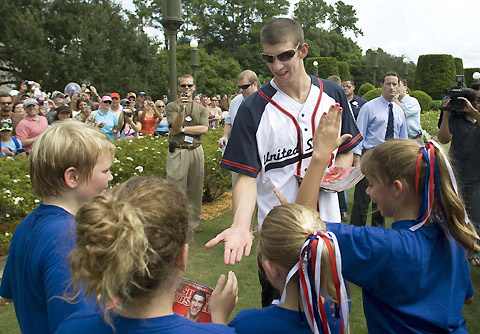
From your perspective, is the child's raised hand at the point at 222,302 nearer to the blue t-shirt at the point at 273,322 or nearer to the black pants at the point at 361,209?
the blue t-shirt at the point at 273,322

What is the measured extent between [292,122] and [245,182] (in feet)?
1.67

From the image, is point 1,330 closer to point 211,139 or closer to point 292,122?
point 292,122

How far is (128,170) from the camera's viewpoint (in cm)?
687

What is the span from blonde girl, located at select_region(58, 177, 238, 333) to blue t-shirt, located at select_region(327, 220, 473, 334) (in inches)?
32.2

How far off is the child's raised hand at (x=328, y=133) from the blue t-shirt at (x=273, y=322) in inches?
33.5

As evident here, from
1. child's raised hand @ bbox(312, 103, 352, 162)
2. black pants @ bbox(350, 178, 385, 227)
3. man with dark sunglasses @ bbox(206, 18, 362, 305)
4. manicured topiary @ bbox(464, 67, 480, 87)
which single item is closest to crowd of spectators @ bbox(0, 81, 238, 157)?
black pants @ bbox(350, 178, 385, 227)

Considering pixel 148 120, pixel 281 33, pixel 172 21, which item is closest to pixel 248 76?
pixel 172 21

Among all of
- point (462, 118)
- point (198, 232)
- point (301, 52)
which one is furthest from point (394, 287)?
point (198, 232)

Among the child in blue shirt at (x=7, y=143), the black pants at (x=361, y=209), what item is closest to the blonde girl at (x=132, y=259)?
the black pants at (x=361, y=209)

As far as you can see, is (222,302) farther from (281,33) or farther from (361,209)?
(361,209)

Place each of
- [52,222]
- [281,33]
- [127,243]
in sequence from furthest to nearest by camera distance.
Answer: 1. [281,33]
2. [52,222]
3. [127,243]

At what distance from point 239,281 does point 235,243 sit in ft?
9.63

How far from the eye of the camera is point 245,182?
2.82 meters

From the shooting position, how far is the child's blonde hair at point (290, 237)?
171 cm
